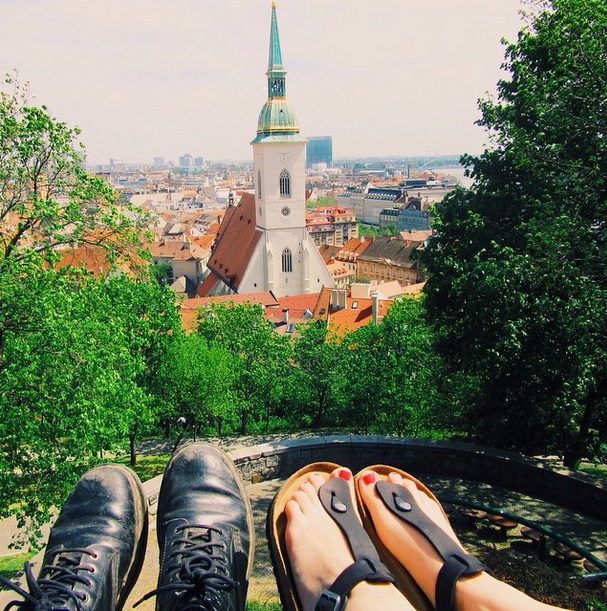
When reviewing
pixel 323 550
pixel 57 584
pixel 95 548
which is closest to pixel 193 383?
pixel 95 548

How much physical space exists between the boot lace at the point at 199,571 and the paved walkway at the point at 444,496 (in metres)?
2.35

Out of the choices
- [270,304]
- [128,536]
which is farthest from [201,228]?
[128,536]

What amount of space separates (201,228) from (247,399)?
13049cm

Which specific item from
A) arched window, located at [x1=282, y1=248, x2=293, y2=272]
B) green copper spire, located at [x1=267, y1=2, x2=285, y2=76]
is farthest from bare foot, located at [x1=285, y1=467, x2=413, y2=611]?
green copper spire, located at [x1=267, y1=2, x2=285, y2=76]

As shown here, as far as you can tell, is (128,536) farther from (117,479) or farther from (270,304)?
(270,304)

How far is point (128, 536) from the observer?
4.41m

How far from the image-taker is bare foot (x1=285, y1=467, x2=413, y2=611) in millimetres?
3039

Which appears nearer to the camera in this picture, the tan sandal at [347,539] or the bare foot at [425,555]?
the bare foot at [425,555]

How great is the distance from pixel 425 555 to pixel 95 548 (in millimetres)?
2184

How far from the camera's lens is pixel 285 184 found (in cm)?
5650

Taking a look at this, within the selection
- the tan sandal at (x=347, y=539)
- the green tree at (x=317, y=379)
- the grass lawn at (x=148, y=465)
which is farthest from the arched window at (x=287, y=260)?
the tan sandal at (x=347, y=539)

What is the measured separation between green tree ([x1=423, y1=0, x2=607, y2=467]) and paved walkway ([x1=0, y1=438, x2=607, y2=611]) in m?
1.93

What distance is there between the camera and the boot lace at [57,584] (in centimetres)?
333

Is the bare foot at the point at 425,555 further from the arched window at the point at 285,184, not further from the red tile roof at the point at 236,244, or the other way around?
the arched window at the point at 285,184
